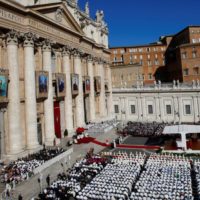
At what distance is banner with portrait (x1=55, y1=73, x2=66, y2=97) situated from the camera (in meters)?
35.1

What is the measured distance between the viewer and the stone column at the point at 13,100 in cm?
2691

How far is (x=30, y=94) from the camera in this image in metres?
29.2

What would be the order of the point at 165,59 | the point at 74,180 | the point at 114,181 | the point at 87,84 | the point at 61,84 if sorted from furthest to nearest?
the point at 165,59 → the point at 87,84 → the point at 61,84 → the point at 74,180 → the point at 114,181

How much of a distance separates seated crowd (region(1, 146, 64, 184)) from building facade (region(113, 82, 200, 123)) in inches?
1294

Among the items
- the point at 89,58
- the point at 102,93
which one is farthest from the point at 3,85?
the point at 102,93

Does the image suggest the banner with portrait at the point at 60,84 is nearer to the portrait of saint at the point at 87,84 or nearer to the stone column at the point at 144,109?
the portrait of saint at the point at 87,84

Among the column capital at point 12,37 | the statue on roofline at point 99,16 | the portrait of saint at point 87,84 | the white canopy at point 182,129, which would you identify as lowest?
the white canopy at point 182,129

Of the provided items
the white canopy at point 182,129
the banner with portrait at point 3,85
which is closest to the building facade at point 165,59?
the white canopy at point 182,129

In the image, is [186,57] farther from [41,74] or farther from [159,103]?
[41,74]

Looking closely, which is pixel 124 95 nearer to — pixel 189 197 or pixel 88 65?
pixel 88 65

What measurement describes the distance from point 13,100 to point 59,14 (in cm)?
1451

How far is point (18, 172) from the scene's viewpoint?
21875 millimetres

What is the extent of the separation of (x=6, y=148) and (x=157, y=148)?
53.4ft

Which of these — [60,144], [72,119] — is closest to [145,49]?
[72,119]
